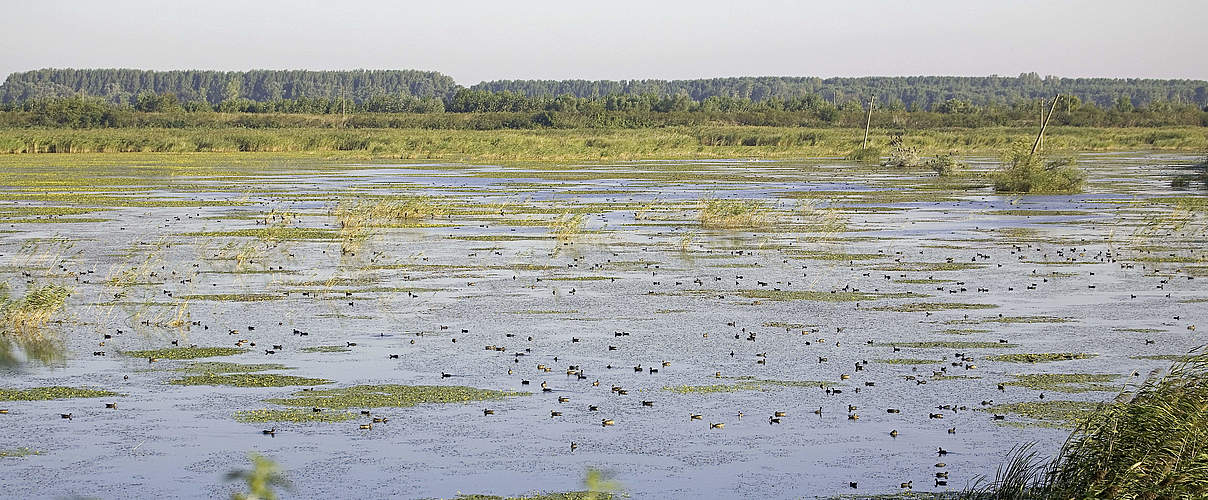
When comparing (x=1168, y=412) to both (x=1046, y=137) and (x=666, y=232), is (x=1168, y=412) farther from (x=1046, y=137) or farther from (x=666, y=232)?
(x=1046, y=137)

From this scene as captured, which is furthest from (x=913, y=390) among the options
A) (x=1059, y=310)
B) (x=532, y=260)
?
(x=532, y=260)

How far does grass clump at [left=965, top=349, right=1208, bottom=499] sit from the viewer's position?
767cm

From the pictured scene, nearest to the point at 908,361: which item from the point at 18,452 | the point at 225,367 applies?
the point at 225,367

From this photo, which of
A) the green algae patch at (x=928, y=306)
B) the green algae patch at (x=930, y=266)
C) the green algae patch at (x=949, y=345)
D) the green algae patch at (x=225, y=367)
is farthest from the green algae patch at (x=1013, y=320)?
the green algae patch at (x=225, y=367)

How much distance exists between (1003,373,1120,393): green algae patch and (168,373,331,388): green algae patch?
20.7 ft

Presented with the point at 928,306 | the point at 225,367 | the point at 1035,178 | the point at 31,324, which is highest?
Result: the point at 1035,178

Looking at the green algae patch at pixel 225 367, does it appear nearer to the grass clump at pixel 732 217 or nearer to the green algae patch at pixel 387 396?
the green algae patch at pixel 387 396

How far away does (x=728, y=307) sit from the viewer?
1744cm

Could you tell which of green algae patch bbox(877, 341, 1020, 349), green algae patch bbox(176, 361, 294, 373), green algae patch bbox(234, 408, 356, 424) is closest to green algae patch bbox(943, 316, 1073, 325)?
green algae patch bbox(877, 341, 1020, 349)

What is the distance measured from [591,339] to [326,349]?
276 centimetres

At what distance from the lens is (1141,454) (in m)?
7.94

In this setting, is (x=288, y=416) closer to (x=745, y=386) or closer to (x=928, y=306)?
(x=745, y=386)

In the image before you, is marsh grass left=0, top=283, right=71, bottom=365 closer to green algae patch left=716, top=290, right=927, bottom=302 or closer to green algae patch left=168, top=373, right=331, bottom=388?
green algae patch left=168, top=373, right=331, bottom=388

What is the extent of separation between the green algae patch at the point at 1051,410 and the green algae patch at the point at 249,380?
592 centimetres
